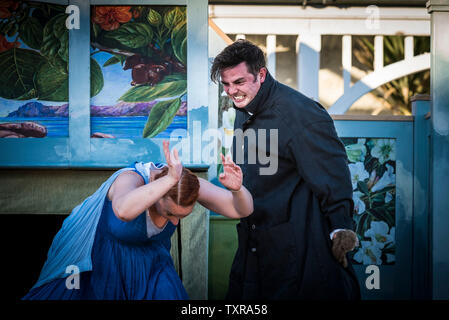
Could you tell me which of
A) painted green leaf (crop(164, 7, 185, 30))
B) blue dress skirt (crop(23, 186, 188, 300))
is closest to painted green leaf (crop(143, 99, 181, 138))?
painted green leaf (crop(164, 7, 185, 30))

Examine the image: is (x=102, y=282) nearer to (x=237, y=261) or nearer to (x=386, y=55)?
(x=237, y=261)

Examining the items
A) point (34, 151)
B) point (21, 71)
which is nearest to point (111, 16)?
point (21, 71)

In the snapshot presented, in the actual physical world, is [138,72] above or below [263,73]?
above

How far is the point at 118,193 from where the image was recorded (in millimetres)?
1997

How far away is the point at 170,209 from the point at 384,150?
1.89 meters

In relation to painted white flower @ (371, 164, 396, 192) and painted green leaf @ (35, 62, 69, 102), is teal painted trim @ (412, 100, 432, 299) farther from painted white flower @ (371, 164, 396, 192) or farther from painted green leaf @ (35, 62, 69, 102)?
painted green leaf @ (35, 62, 69, 102)

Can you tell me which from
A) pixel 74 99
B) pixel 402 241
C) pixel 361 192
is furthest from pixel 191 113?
pixel 402 241

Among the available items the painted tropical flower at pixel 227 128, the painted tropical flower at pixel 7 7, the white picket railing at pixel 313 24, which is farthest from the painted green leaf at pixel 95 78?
the white picket railing at pixel 313 24

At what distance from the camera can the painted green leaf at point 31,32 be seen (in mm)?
3109

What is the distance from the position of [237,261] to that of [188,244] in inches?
22.4

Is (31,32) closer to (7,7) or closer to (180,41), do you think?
(7,7)

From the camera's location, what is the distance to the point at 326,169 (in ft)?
7.20

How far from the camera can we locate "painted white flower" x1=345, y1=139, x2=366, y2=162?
3.25m

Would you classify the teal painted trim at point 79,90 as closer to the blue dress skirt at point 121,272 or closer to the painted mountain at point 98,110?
the painted mountain at point 98,110
